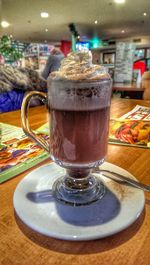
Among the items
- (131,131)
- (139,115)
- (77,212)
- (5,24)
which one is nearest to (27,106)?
(77,212)

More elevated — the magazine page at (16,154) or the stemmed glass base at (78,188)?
the magazine page at (16,154)

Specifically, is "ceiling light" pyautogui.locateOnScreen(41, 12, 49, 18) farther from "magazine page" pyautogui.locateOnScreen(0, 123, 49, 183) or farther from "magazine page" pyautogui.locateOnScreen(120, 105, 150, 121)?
"magazine page" pyautogui.locateOnScreen(0, 123, 49, 183)

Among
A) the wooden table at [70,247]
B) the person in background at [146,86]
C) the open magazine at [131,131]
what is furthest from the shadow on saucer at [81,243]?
the person in background at [146,86]

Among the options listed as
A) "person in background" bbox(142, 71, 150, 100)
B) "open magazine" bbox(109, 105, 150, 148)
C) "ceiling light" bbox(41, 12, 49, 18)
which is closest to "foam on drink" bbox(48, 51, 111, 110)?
"open magazine" bbox(109, 105, 150, 148)

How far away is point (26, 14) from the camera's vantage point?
5148mm

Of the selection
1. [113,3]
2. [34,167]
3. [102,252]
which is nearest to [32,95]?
[34,167]

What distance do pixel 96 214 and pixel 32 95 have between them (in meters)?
0.24

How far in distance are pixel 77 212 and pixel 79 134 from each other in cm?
12

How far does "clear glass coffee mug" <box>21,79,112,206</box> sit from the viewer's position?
1.11 ft

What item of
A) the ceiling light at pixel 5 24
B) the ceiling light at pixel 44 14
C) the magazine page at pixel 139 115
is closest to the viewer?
the magazine page at pixel 139 115

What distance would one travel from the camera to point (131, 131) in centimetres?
67

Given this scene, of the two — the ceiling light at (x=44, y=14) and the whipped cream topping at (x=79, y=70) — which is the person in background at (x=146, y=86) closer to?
the whipped cream topping at (x=79, y=70)

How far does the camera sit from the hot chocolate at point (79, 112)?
337 millimetres

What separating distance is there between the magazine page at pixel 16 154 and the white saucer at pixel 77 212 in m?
0.07
